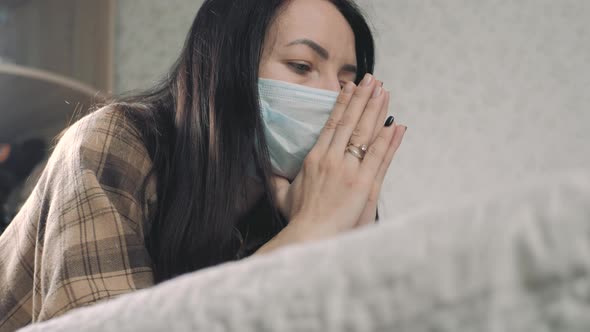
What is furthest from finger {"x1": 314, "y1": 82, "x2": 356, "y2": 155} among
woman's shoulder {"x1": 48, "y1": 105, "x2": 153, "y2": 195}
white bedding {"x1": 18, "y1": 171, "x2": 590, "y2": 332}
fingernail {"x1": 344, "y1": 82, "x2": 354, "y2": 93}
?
white bedding {"x1": 18, "y1": 171, "x2": 590, "y2": 332}

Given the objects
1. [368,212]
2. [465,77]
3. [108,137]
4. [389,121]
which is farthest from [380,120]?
[465,77]

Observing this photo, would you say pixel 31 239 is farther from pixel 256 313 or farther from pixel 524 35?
pixel 524 35

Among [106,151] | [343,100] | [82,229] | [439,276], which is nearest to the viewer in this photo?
[439,276]

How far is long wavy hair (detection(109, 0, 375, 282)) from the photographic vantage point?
694 millimetres

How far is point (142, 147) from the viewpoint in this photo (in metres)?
0.69

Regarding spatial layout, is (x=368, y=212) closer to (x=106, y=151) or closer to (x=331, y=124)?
(x=331, y=124)

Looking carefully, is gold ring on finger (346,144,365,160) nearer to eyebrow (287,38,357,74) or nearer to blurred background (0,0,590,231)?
eyebrow (287,38,357,74)

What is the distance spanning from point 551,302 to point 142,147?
62cm

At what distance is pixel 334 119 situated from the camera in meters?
0.84

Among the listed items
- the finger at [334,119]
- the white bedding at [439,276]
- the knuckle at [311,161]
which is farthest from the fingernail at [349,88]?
the white bedding at [439,276]

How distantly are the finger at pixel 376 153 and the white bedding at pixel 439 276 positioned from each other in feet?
2.24

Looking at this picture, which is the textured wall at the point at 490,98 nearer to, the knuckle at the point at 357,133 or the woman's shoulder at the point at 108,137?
the knuckle at the point at 357,133

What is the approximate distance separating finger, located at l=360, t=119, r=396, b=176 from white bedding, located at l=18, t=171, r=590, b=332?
683 millimetres

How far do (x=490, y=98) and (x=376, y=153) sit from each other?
808 mm
